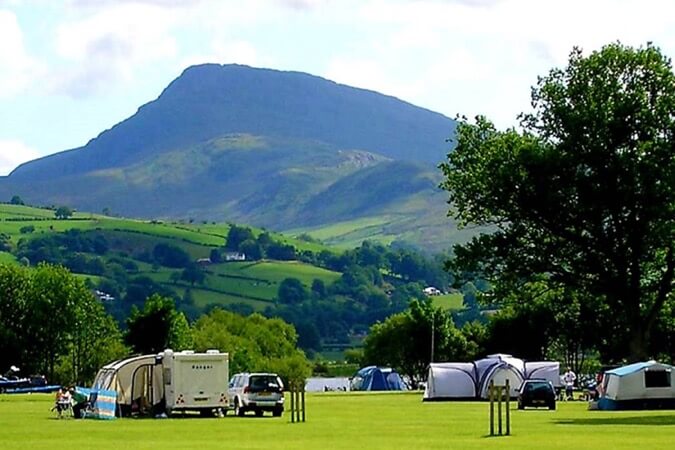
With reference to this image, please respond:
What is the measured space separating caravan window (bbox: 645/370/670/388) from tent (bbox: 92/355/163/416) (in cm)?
2135

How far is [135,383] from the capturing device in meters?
60.6

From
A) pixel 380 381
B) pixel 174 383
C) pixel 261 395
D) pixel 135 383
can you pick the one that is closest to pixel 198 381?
pixel 174 383

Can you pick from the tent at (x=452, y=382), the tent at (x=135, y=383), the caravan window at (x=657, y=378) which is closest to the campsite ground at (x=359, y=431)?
the tent at (x=135, y=383)

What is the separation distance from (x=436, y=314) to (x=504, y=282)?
58739 millimetres

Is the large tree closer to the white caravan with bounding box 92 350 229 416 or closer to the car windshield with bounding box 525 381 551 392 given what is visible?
the car windshield with bounding box 525 381 551 392

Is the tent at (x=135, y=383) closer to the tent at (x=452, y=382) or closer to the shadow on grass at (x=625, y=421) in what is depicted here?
the shadow on grass at (x=625, y=421)

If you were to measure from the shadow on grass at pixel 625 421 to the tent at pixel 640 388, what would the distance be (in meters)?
9.29

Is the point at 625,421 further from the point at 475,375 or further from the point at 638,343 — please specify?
the point at 475,375

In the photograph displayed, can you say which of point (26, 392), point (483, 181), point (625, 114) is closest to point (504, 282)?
point (483, 181)

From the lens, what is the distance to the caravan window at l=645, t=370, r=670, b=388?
63188 millimetres

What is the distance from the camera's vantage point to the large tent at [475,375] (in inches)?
3199

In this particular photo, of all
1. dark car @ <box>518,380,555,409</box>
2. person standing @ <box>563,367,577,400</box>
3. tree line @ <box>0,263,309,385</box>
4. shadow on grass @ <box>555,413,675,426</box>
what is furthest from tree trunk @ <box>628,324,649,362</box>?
tree line @ <box>0,263,309,385</box>

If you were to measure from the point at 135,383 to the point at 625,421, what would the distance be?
71.1ft

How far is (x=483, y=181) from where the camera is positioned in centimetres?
7062
